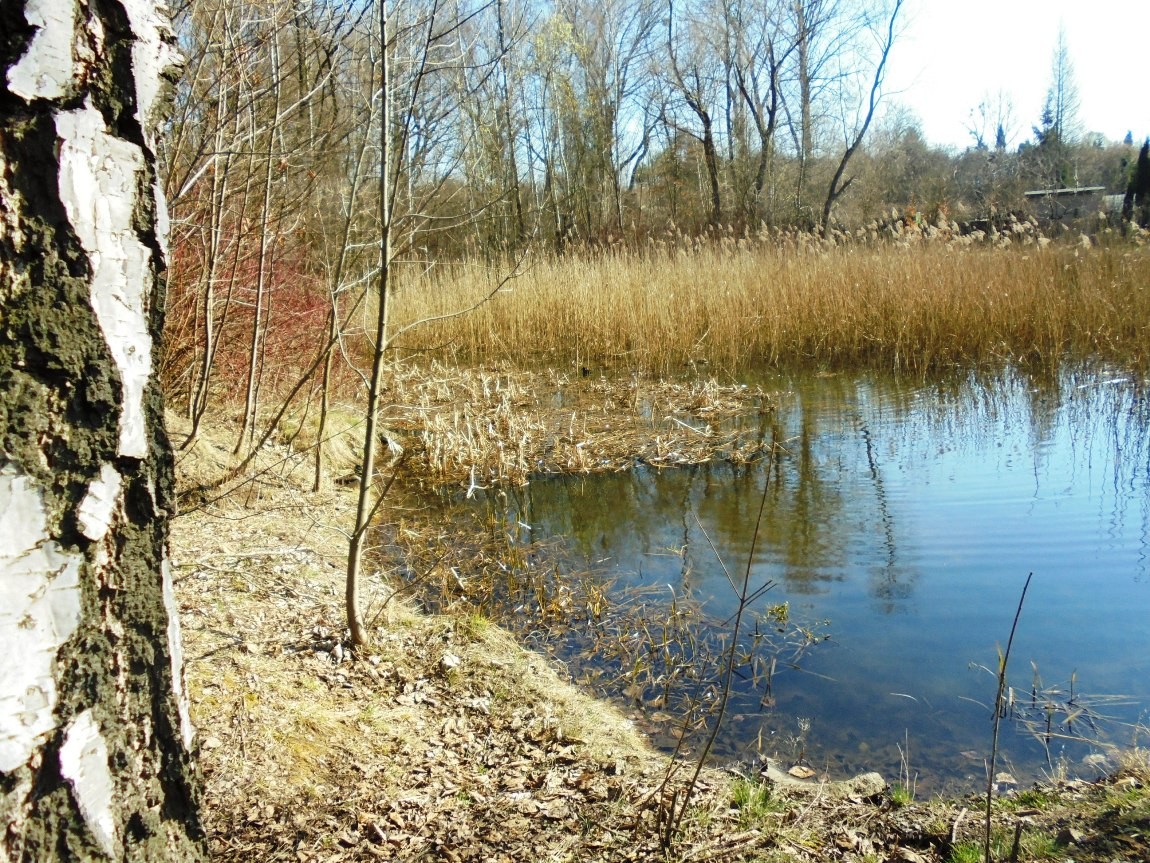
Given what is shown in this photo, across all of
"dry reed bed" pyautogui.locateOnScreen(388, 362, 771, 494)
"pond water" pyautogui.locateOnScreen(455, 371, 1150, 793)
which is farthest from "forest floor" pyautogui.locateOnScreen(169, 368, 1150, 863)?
"dry reed bed" pyautogui.locateOnScreen(388, 362, 771, 494)

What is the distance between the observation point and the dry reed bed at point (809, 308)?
7918 millimetres

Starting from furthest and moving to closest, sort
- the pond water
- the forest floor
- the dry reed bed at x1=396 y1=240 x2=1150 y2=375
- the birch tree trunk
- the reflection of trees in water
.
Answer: the dry reed bed at x1=396 y1=240 x2=1150 y2=375 → the reflection of trees in water → the pond water → the forest floor → the birch tree trunk

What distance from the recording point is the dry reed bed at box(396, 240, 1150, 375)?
7.92m

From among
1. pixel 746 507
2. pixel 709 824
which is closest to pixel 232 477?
pixel 746 507

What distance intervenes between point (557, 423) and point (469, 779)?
5.47m

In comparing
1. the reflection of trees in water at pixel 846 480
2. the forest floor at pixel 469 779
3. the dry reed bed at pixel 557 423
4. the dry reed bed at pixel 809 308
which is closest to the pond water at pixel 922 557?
Result: the reflection of trees in water at pixel 846 480

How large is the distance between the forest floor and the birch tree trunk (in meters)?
0.82

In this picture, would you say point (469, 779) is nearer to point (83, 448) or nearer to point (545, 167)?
point (83, 448)

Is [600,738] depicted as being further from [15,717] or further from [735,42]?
[735,42]

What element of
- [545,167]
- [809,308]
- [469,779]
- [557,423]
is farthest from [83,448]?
[545,167]

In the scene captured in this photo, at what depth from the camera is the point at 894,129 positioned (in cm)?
3250

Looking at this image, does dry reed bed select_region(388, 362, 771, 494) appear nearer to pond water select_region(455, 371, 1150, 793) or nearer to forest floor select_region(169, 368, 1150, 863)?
pond water select_region(455, 371, 1150, 793)

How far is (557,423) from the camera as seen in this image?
747 cm

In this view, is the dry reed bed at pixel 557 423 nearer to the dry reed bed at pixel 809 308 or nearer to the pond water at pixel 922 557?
the pond water at pixel 922 557
